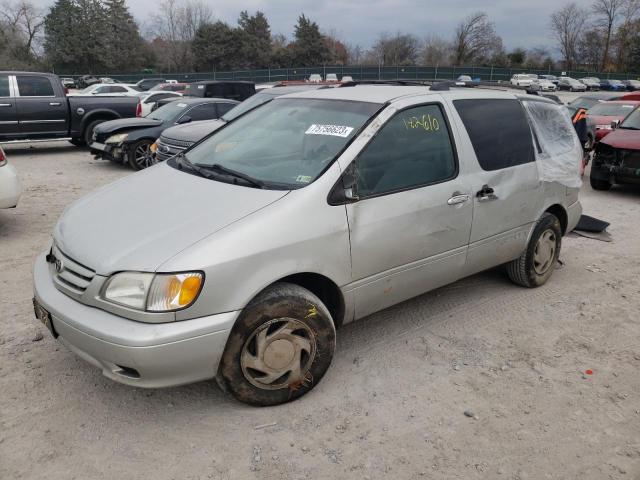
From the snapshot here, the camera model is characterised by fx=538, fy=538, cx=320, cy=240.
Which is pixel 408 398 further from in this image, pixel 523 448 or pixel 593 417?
pixel 593 417

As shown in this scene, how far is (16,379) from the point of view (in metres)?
3.31

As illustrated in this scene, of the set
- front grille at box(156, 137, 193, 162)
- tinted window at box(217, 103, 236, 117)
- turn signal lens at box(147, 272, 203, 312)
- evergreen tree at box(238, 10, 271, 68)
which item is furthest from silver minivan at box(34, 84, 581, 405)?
evergreen tree at box(238, 10, 271, 68)

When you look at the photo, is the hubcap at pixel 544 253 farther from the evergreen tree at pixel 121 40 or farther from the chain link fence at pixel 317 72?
the evergreen tree at pixel 121 40

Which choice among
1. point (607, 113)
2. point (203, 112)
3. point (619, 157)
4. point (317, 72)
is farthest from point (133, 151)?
point (317, 72)

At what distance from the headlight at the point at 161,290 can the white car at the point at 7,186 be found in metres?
4.09

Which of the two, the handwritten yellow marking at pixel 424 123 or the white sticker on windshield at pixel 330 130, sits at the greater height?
Answer: the handwritten yellow marking at pixel 424 123

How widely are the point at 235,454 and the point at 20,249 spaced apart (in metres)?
4.11

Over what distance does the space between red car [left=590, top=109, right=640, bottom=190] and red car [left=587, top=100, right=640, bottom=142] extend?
3.16 meters

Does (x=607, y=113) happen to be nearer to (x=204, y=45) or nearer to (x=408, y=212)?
(x=408, y=212)

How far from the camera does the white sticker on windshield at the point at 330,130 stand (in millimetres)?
3404

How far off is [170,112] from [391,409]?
31.4ft

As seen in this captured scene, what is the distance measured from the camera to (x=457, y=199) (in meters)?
3.76

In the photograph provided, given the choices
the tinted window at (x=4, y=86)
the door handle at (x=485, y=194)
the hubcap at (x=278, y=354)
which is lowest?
the hubcap at (x=278, y=354)

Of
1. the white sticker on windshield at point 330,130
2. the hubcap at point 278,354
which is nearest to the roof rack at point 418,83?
the white sticker on windshield at point 330,130
